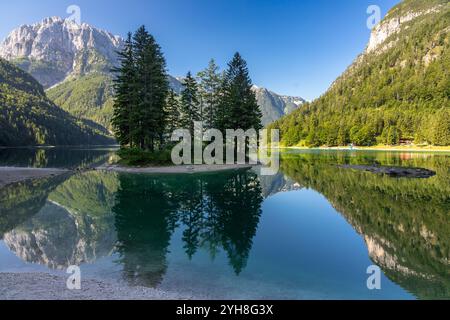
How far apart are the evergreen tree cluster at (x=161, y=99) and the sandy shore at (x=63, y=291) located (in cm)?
3981

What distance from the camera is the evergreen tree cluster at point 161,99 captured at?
1932 inches

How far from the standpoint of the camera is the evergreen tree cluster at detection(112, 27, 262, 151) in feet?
161

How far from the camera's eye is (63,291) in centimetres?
877

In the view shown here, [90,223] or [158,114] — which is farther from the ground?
[158,114]

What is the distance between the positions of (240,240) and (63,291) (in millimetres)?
8284

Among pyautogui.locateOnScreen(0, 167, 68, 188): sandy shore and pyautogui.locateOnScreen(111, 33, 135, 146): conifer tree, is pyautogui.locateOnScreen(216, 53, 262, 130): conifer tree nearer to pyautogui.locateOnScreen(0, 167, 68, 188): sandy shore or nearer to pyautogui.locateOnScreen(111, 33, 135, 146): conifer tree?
pyautogui.locateOnScreen(111, 33, 135, 146): conifer tree

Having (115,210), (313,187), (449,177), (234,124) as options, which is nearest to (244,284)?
(115,210)

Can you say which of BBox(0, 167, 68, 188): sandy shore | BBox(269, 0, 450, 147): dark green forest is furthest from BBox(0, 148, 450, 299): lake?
BBox(269, 0, 450, 147): dark green forest

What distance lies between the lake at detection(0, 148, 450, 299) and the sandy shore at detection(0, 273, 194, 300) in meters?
0.66

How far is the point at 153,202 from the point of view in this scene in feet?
76.7

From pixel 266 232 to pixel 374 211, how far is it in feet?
33.0

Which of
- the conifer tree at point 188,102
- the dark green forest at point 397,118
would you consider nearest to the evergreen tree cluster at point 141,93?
the conifer tree at point 188,102

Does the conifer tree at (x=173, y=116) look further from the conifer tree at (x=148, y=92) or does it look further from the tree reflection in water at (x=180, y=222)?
the tree reflection in water at (x=180, y=222)

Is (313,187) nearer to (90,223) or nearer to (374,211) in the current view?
(374,211)
